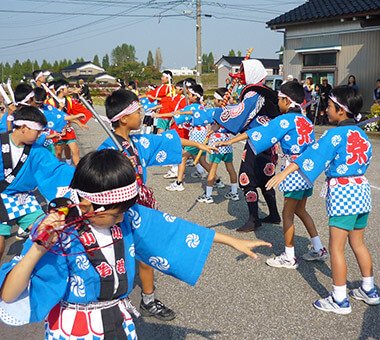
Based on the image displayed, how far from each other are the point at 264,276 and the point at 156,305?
1.14 m

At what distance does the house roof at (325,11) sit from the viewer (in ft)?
47.5

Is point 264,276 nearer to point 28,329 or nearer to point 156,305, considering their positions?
point 156,305

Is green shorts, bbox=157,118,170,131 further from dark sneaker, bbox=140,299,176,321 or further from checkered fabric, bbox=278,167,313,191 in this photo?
dark sneaker, bbox=140,299,176,321

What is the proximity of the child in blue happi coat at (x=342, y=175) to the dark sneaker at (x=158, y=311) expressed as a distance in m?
1.15

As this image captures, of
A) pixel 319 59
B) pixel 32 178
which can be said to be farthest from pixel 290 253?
pixel 319 59

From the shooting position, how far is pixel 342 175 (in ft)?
10.9

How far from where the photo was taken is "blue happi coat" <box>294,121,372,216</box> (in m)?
3.27

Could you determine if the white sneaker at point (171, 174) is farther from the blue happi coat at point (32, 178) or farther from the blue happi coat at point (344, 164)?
the blue happi coat at point (344, 164)

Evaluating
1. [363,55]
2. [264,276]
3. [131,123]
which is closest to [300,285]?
[264,276]

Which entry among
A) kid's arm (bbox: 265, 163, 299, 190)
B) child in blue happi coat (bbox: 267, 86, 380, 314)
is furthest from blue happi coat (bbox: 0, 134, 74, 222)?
child in blue happi coat (bbox: 267, 86, 380, 314)

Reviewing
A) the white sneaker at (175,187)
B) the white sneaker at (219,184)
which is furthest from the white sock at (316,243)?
the white sneaker at (175,187)

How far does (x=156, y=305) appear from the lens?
11.2ft

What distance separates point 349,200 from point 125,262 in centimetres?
197

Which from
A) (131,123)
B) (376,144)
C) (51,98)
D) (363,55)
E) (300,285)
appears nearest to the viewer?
(131,123)
